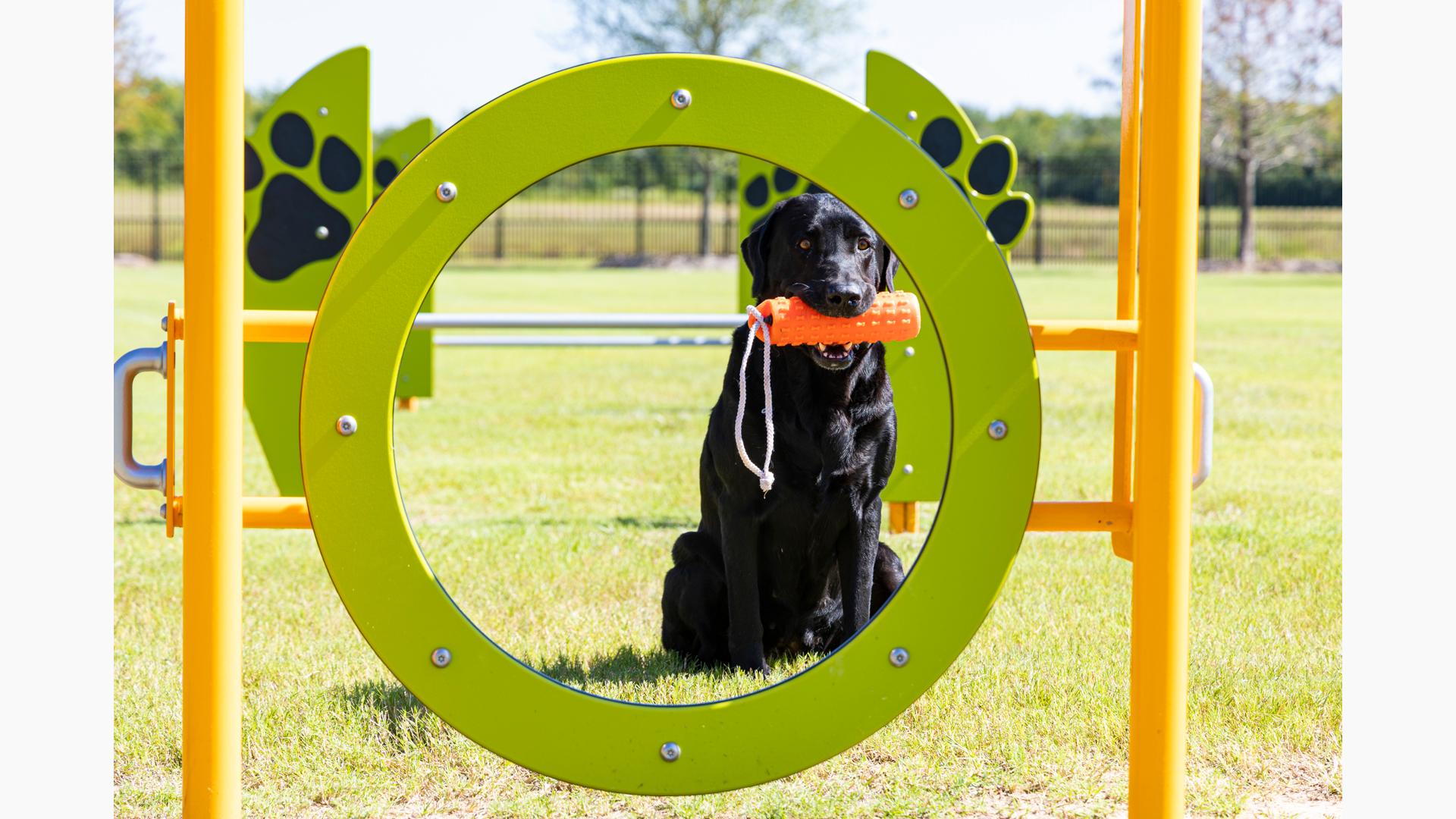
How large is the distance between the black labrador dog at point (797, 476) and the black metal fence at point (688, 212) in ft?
96.0

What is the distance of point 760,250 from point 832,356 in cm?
44

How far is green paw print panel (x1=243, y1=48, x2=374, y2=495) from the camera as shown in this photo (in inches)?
248

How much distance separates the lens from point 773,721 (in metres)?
2.73

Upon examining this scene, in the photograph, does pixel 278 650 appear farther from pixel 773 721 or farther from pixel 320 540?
pixel 773 721

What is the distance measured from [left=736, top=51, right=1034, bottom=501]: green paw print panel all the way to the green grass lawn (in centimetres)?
49

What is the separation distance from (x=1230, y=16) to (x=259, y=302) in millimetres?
36751

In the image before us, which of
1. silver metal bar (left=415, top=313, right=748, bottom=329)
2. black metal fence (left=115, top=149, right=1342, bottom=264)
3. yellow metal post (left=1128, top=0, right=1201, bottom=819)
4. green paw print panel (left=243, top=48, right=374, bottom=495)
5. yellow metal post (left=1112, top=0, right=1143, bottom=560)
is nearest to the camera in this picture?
yellow metal post (left=1128, top=0, right=1201, bottom=819)

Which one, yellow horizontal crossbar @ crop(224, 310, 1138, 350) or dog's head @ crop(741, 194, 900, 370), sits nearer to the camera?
yellow horizontal crossbar @ crop(224, 310, 1138, 350)

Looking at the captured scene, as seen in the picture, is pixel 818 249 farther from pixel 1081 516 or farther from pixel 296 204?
pixel 296 204

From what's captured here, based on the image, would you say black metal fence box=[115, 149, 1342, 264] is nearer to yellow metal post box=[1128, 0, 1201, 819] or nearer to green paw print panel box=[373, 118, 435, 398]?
green paw print panel box=[373, 118, 435, 398]

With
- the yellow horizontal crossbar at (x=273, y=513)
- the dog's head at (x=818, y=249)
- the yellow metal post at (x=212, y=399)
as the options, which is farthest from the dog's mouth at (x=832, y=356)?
the yellow metal post at (x=212, y=399)

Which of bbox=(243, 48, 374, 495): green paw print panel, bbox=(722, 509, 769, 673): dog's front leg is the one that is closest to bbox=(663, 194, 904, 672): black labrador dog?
bbox=(722, 509, 769, 673): dog's front leg

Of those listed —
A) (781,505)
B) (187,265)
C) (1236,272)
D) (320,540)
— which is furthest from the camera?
(1236,272)

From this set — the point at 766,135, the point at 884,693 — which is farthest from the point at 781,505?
the point at 766,135
